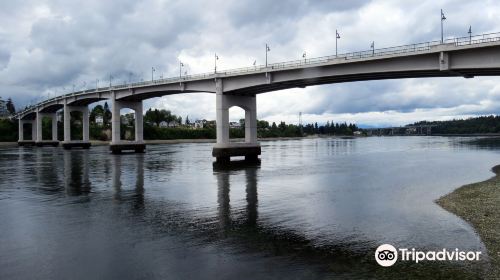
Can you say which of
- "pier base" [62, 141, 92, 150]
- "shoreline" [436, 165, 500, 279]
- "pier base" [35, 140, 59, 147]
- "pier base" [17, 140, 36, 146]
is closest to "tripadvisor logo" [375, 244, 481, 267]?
"shoreline" [436, 165, 500, 279]

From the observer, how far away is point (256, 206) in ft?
81.6

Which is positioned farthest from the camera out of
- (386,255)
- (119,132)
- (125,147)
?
(119,132)

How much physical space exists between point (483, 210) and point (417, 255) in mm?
9399

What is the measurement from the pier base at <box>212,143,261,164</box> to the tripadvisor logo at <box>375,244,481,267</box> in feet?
147

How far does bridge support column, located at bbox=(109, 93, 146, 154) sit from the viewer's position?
87000mm

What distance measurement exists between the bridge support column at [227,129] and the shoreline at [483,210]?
34434mm

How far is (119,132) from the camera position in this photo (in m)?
90.8

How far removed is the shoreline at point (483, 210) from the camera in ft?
47.8

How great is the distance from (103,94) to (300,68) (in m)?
60.4

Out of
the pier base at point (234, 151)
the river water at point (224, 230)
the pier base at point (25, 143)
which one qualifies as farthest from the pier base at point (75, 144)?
the river water at point (224, 230)

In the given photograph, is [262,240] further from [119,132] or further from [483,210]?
[119,132]

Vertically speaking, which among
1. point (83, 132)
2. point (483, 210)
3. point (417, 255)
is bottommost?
point (417, 255)

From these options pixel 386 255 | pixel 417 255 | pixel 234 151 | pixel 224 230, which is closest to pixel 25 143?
pixel 234 151

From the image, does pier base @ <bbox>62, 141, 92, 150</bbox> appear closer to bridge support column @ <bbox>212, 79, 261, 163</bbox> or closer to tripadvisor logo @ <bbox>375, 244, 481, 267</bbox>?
bridge support column @ <bbox>212, 79, 261, 163</bbox>
